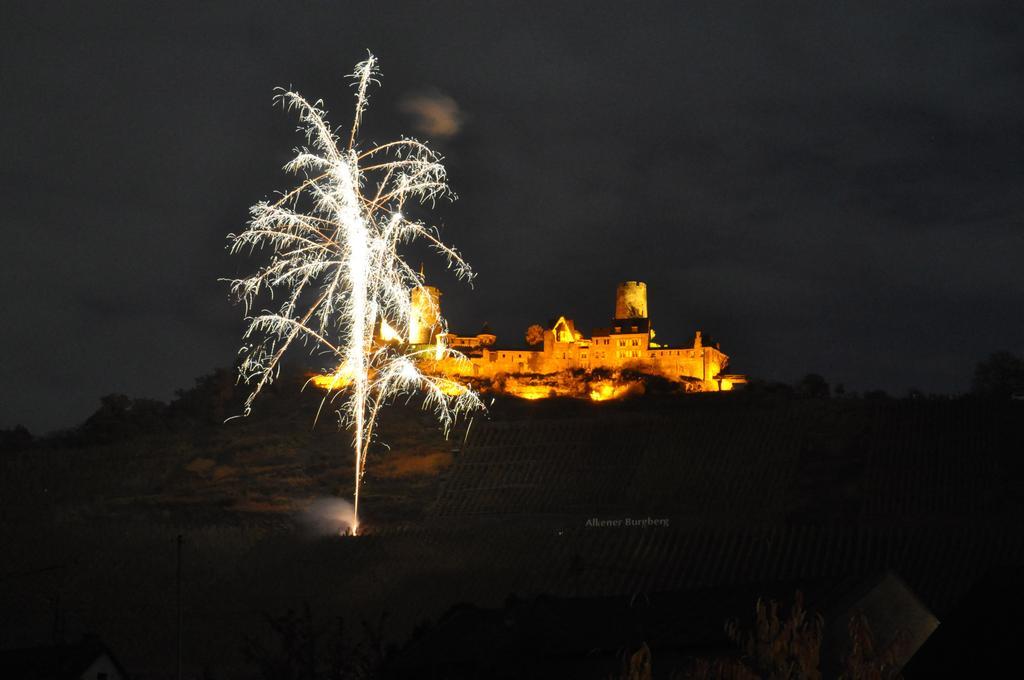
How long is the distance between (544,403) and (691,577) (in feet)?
127

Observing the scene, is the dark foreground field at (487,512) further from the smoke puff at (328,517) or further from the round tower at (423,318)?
the round tower at (423,318)

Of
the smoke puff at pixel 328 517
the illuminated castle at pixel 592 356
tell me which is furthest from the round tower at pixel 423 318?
the smoke puff at pixel 328 517

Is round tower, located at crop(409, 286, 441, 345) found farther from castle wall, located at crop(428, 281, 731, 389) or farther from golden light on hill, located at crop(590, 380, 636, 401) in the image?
golden light on hill, located at crop(590, 380, 636, 401)

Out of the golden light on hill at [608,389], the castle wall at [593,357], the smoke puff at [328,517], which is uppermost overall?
the castle wall at [593,357]

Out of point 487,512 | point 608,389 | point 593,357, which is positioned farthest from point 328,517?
point 593,357

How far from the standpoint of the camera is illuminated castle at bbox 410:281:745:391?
81.6 metres

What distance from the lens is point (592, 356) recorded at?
83.3m

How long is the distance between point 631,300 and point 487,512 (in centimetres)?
4717

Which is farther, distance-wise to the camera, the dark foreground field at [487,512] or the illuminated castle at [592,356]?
the illuminated castle at [592,356]

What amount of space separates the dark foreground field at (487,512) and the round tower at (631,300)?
2192 cm

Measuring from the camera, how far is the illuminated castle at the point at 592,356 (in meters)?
81.6

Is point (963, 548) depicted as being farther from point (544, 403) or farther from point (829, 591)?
point (544, 403)

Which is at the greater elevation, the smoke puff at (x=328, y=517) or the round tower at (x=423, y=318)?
the round tower at (x=423, y=318)

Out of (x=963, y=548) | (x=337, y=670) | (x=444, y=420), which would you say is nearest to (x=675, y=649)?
(x=337, y=670)
